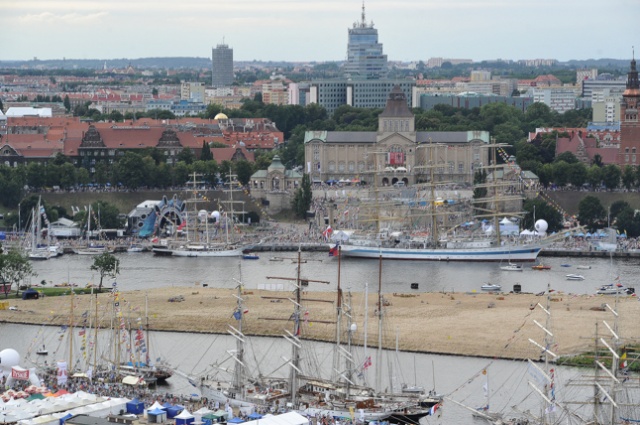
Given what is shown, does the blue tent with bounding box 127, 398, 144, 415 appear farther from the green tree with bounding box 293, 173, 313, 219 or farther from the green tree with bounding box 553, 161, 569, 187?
the green tree with bounding box 553, 161, 569, 187

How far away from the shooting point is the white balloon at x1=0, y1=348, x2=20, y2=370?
43.7 metres

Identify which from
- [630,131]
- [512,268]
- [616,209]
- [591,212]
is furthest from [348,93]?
[512,268]

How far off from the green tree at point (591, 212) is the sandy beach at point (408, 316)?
19.3 m

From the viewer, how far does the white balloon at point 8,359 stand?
43719 mm

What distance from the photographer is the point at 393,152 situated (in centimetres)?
9169

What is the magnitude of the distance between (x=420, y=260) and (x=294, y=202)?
1018 centimetres

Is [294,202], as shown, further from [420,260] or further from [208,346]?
[208,346]

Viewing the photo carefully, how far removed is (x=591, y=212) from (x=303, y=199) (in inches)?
525

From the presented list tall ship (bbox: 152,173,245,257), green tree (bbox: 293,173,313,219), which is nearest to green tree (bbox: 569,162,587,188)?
green tree (bbox: 293,173,313,219)

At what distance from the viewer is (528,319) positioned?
50.8 metres

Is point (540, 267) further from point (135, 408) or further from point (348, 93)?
point (348, 93)

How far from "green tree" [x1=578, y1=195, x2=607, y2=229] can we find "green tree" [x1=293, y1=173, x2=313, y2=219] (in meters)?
12.6

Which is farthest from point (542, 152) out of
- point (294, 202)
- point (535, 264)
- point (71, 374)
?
point (71, 374)

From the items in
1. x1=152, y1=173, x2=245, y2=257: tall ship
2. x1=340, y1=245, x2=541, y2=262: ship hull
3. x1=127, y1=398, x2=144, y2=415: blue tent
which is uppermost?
x1=127, y1=398, x2=144, y2=415: blue tent
